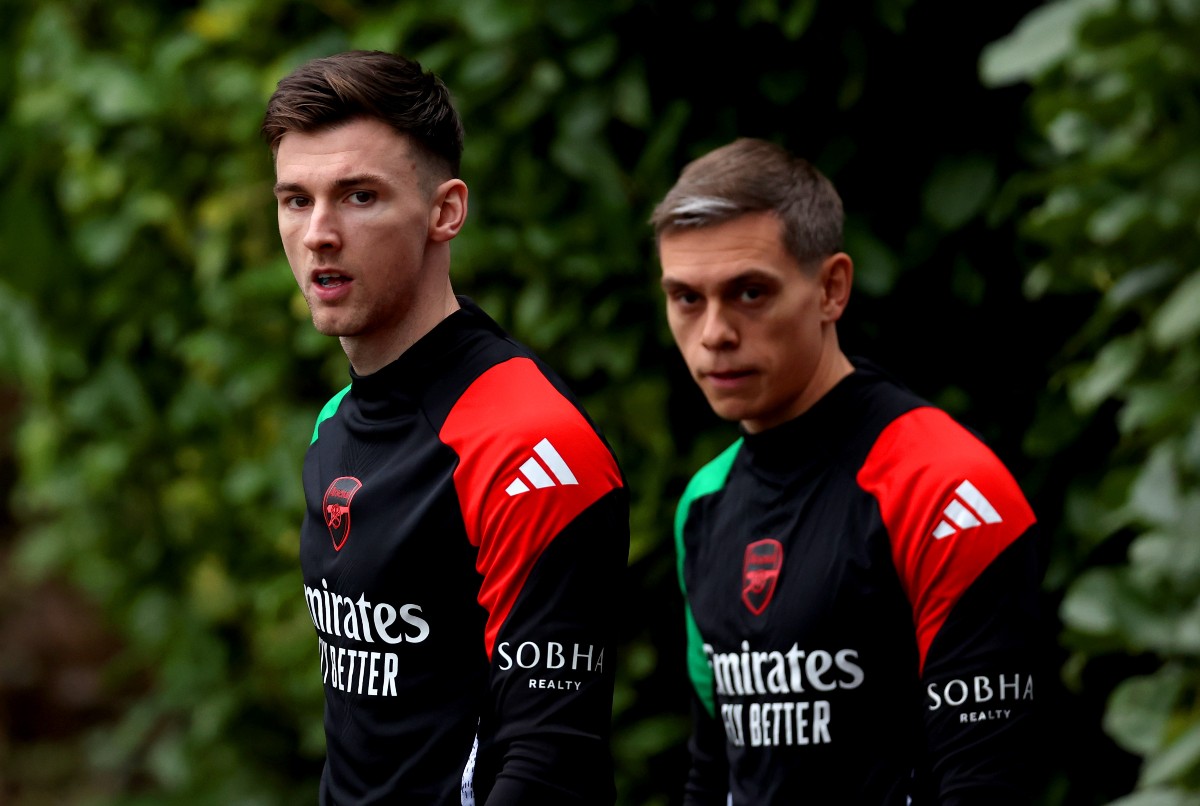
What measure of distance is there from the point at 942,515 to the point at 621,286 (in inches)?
58.5

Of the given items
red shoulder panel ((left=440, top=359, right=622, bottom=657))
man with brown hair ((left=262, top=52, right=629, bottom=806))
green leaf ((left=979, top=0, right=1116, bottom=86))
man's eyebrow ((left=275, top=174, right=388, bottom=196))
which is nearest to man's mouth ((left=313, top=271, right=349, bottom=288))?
man with brown hair ((left=262, top=52, right=629, bottom=806))

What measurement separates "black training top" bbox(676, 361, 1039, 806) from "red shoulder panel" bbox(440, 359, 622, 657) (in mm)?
529

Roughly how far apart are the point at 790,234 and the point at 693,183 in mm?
219

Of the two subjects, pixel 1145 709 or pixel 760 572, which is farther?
pixel 760 572

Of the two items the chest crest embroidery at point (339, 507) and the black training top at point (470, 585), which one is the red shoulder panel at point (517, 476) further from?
the chest crest embroidery at point (339, 507)

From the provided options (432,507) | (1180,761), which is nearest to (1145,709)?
(1180,761)

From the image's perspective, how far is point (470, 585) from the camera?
249 cm

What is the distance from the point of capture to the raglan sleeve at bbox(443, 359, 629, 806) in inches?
93.4

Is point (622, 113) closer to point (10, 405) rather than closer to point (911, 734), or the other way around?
point (911, 734)

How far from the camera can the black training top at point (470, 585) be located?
7.85 ft

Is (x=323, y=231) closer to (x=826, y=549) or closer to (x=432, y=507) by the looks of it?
(x=432, y=507)

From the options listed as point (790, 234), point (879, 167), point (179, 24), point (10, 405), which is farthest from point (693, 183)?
point (10, 405)

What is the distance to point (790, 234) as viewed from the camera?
2.97 meters

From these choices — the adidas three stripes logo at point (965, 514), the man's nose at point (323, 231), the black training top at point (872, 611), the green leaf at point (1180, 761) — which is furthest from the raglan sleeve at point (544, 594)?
the green leaf at point (1180, 761)
